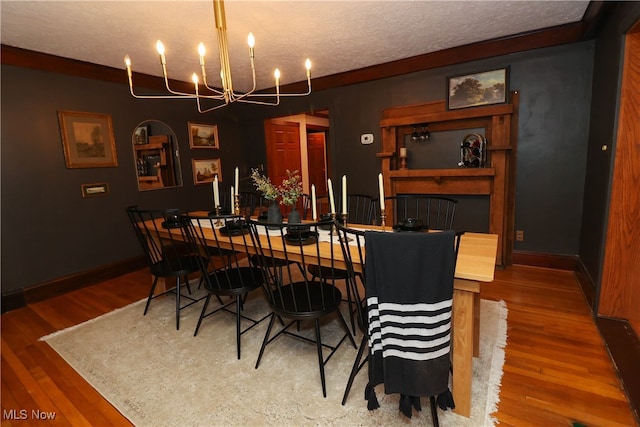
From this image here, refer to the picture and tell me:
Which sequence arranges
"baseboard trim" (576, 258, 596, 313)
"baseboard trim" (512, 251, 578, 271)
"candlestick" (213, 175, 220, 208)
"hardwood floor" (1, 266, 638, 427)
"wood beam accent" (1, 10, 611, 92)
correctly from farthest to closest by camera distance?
"baseboard trim" (512, 251, 578, 271) < "wood beam accent" (1, 10, 611, 92) < "candlestick" (213, 175, 220, 208) < "baseboard trim" (576, 258, 596, 313) < "hardwood floor" (1, 266, 638, 427)

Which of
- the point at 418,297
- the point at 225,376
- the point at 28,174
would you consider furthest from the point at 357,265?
the point at 28,174

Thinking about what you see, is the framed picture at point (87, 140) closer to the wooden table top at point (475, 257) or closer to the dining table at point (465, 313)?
the wooden table top at point (475, 257)

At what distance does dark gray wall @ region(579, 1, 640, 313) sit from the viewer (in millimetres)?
2186

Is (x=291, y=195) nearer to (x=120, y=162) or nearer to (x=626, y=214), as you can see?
(x=626, y=214)

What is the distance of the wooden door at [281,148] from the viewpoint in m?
5.25

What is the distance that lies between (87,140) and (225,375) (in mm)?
3057

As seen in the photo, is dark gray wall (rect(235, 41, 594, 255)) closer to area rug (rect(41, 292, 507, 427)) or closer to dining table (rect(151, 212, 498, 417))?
area rug (rect(41, 292, 507, 427))

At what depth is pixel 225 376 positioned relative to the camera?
6.42 ft

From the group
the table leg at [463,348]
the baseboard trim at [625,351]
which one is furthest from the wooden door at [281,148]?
the baseboard trim at [625,351]

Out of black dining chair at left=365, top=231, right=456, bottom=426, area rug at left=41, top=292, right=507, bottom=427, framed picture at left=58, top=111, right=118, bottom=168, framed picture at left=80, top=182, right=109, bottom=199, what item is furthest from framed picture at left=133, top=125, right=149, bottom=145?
black dining chair at left=365, top=231, right=456, bottom=426

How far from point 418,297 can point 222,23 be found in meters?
1.74

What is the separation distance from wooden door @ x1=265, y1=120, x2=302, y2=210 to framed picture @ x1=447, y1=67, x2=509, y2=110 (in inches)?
97.6

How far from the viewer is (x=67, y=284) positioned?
3.37 meters

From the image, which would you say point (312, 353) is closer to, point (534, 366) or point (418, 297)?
point (418, 297)
